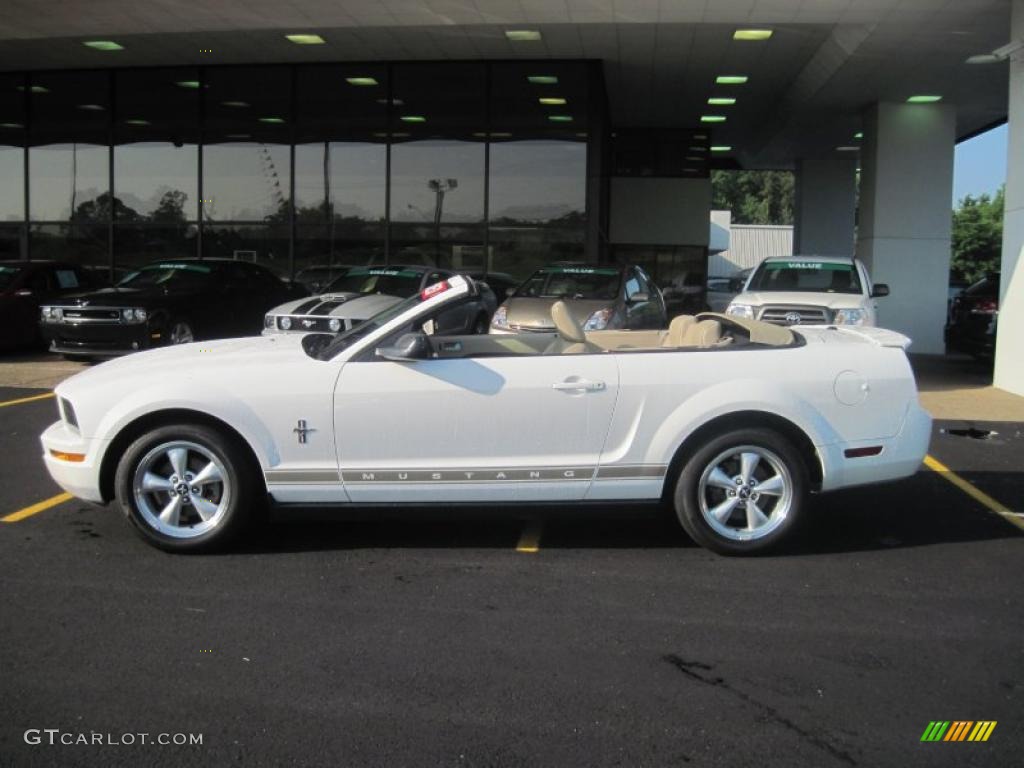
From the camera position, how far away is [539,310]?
1250cm

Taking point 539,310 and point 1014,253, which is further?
point 539,310

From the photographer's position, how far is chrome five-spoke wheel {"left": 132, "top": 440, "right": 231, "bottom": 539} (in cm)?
502

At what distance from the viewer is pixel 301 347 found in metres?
5.52

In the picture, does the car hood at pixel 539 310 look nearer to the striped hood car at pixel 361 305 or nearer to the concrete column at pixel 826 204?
the striped hood car at pixel 361 305

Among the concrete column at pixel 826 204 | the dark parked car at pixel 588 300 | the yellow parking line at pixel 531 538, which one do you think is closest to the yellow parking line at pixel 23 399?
the dark parked car at pixel 588 300

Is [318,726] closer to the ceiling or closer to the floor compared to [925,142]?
closer to the floor

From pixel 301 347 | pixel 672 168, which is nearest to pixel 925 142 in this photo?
pixel 672 168

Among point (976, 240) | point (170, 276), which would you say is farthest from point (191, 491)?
point (976, 240)

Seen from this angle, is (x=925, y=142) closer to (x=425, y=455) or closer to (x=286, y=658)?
(x=425, y=455)

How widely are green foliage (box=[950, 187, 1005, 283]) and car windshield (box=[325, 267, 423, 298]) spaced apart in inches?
1496

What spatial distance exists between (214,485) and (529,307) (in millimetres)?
7917

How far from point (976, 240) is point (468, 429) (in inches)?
1921

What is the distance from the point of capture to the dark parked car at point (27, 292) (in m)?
14.4

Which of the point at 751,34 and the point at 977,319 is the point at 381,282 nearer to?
the point at 751,34
